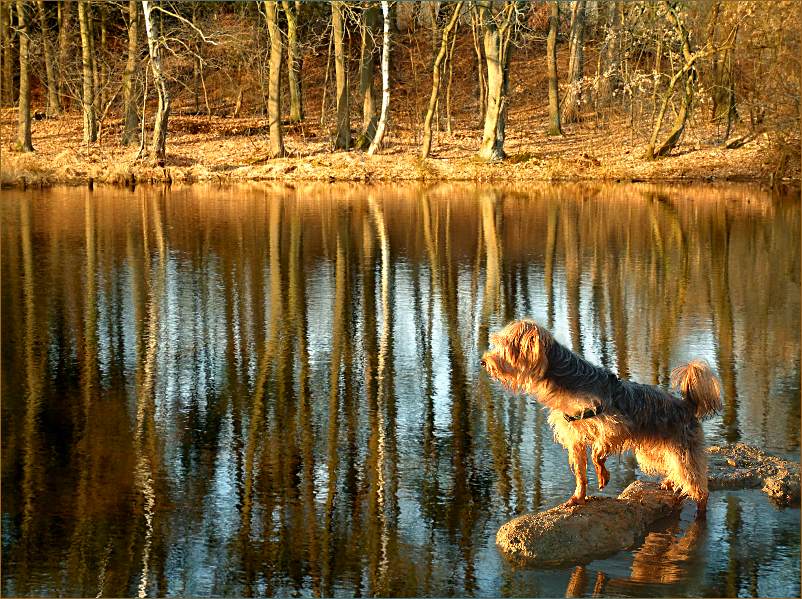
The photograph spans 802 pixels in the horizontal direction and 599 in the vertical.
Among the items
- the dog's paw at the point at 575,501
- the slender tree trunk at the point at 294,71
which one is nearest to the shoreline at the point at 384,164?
the slender tree trunk at the point at 294,71

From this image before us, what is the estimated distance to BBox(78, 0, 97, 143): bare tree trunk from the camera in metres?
42.4

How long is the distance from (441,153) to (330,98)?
12.8m

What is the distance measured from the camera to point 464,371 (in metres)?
11.8

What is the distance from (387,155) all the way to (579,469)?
117 ft

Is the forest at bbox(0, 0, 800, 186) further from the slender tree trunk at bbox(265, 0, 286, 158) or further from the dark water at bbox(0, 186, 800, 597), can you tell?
the dark water at bbox(0, 186, 800, 597)

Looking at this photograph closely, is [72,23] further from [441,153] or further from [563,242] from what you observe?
[563,242]

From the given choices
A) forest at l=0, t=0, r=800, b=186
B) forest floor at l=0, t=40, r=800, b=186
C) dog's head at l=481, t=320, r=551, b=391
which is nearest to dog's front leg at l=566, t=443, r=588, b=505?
→ dog's head at l=481, t=320, r=551, b=391

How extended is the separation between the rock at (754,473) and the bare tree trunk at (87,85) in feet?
121

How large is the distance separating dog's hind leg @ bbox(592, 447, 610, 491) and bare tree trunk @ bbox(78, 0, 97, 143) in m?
37.5

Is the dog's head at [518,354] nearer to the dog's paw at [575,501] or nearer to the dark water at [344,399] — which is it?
the dog's paw at [575,501]

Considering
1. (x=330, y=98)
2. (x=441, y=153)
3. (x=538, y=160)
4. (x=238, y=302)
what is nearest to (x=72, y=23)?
(x=330, y=98)

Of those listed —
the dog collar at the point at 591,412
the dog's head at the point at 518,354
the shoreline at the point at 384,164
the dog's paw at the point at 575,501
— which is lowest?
the dog's paw at the point at 575,501

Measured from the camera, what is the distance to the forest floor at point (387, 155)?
→ 37.4 meters

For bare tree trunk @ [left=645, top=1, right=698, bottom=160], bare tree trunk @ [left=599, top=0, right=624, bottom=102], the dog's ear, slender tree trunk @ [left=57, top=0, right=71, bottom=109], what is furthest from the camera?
slender tree trunk @ [left=57, top=0, right=71, bottom=109]
